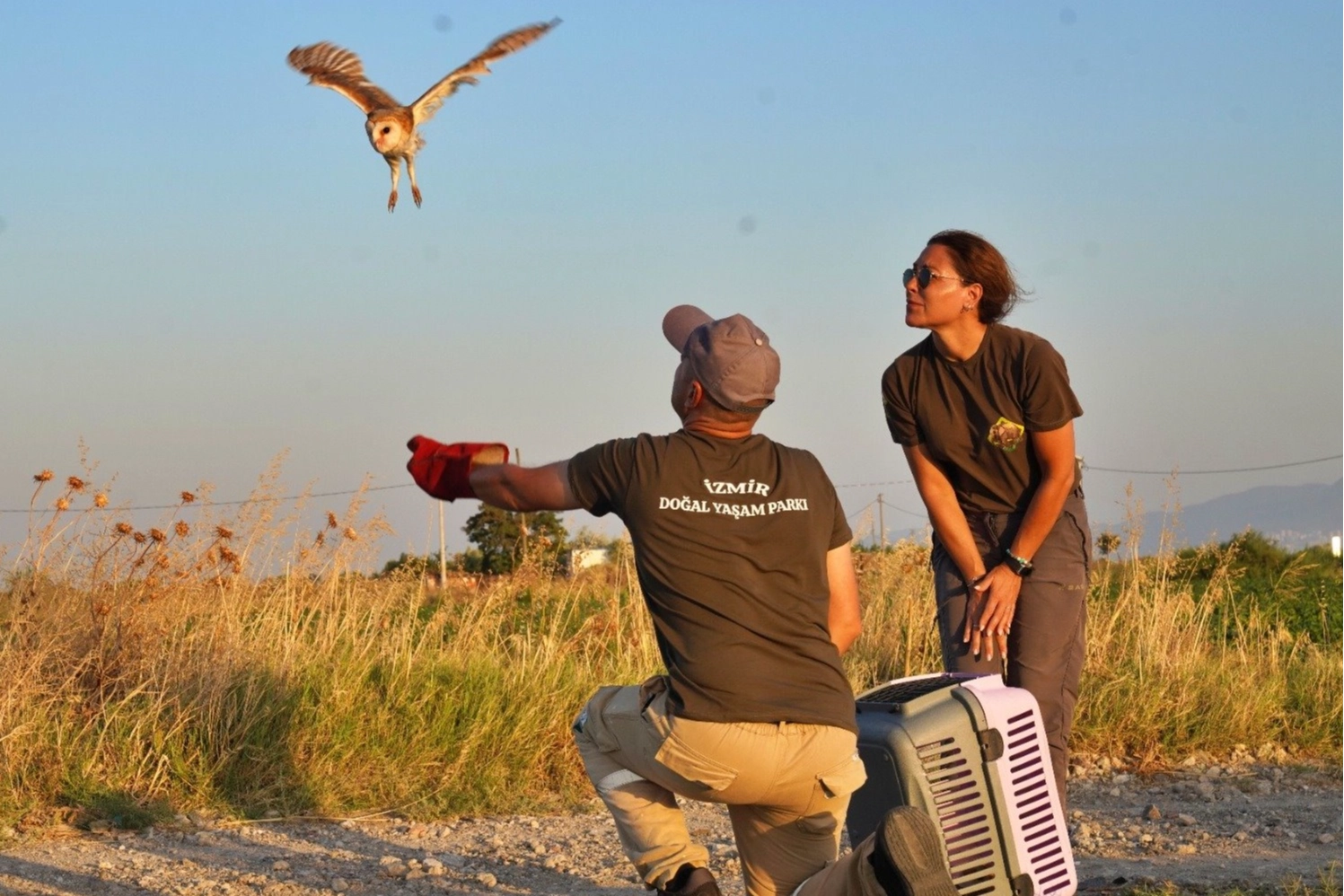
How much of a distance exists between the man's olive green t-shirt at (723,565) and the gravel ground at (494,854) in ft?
7.39

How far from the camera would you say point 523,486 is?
11.5ft

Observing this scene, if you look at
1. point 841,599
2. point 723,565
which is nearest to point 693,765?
point 723,565

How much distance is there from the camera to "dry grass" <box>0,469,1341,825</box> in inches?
254

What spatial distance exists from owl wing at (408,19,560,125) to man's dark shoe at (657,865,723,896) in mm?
6262

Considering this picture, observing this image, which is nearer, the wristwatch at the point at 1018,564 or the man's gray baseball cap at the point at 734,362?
the man's gray baseball cap at the point at 734,362

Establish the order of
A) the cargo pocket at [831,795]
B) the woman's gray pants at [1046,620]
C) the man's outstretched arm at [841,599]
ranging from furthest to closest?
the woman's gray pants at [1046,620]
the man's outstretched arm at [841,599]
the cargo pocket at [831,795]

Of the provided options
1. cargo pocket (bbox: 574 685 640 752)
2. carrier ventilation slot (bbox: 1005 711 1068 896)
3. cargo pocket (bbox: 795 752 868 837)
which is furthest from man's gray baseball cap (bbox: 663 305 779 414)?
carrier ventilation slot (bbox: 1005 711 1068 896)

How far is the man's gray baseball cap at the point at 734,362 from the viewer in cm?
347

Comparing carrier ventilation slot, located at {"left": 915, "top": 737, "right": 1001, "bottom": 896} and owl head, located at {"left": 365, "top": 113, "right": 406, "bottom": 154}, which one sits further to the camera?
owl head, located at {"left": 365, "top": 113, "right": 406, "bottom": 154}

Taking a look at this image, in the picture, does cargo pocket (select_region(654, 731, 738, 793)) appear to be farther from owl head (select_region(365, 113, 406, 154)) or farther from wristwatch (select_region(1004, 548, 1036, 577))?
owl head (select_region(365, 113, 406, 154))

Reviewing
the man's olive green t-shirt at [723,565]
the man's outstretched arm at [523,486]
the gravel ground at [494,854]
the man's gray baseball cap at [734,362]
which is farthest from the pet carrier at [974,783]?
the gravel ground at [494,854]

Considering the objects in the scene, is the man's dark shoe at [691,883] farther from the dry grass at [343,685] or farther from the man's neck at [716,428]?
the dry grass at [343,685]

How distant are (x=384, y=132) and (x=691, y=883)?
594 centimetres

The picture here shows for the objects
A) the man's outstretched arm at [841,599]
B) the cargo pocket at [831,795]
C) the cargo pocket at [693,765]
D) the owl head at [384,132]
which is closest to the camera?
the cargo pocket at [693,765]
